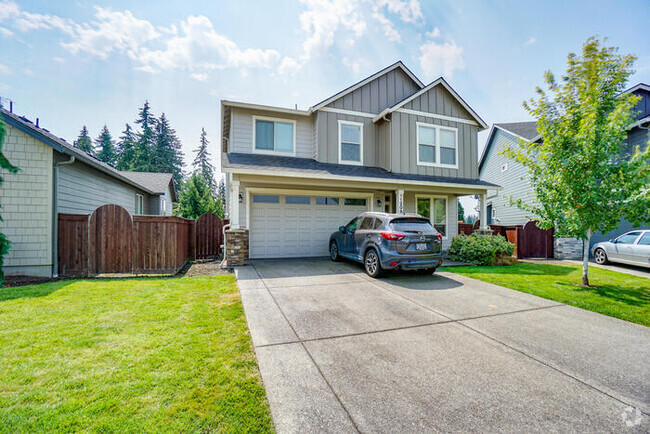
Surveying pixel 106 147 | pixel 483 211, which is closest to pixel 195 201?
pixel 483 211

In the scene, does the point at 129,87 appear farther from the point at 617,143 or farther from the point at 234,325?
the point at 617,143

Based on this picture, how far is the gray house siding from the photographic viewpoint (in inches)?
443

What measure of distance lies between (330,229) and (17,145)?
9721mm

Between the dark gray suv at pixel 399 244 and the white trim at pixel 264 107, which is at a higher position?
the white trim at pixel 264 107

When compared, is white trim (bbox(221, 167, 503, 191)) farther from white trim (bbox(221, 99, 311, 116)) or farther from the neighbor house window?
white trim (bbox(221, 99, 311, 116))

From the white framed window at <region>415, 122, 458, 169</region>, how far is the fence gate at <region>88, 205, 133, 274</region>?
1064 cm

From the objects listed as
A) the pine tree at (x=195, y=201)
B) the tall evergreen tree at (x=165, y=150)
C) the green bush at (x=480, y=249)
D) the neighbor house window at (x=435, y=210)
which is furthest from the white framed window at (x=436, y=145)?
the tall evergreen tree at (x=165, y=150)

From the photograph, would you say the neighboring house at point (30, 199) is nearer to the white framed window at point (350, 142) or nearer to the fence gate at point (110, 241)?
the fence gate at point (110, 241)

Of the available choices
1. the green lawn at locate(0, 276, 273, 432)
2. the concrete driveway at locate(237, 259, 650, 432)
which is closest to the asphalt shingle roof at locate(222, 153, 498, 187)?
the concrete driveway at locate(237, 259, 650, 432)

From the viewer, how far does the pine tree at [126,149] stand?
40250 millimetres

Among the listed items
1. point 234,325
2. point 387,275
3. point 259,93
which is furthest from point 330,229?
point 234,325

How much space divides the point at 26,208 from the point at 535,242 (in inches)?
734

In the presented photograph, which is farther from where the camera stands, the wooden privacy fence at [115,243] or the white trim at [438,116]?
the white trim at [438,116]

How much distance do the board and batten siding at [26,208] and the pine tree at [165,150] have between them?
115ft
